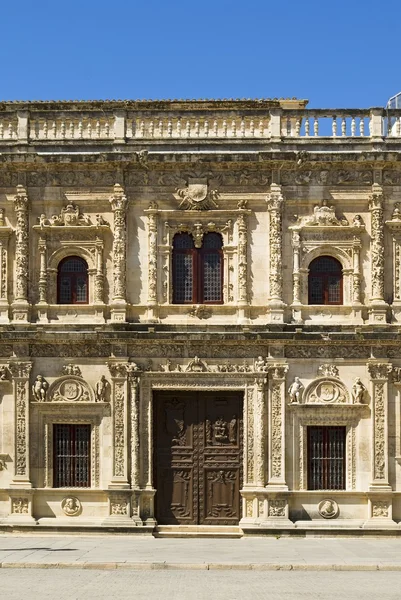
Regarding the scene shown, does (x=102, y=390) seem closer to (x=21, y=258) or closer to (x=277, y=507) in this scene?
(x=21, y=258)

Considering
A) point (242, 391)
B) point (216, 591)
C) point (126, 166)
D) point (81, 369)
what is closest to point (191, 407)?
point (242, 391)

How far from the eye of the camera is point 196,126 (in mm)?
24859

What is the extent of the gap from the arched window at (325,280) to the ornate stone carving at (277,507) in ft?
16.9

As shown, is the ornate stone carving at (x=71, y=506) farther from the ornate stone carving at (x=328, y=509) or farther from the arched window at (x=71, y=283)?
the ornate stone carving at (x=328, y=509)

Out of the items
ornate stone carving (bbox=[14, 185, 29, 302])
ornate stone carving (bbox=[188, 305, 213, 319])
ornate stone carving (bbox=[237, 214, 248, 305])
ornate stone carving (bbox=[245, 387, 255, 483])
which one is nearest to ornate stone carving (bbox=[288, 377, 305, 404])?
ornate stone carving (bbox=[245, 387, 255, 483])

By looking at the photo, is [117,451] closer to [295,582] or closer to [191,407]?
[191,407]

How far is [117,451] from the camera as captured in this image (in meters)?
24.1

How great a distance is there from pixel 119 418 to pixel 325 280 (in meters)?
6.39

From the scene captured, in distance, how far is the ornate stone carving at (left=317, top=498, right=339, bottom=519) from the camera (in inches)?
940

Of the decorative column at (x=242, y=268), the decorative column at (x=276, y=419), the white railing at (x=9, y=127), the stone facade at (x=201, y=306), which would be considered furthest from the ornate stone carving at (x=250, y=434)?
the white railing at (x=9, y=127)

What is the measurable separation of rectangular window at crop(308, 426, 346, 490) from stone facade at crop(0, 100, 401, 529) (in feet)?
0.57

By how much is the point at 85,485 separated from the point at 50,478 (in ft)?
2.97

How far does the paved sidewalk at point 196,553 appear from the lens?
62.7 ft

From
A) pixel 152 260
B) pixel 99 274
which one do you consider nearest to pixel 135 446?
pixel 99 274
